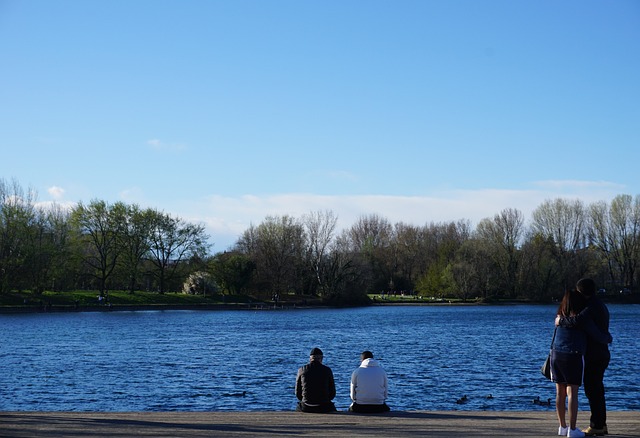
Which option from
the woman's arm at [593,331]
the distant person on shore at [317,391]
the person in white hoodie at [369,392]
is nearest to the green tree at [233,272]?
the distant person on shore at [317,391]

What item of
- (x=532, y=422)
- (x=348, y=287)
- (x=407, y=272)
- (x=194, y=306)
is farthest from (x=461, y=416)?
(x=407, y=272)

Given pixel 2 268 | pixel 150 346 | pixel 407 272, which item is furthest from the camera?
pixel 407 272

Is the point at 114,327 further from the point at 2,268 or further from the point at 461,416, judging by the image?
the point at 461,416

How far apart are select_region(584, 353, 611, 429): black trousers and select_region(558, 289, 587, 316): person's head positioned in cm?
68

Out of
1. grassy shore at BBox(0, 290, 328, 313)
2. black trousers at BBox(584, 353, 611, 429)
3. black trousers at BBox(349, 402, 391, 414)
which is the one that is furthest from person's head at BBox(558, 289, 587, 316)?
grassy shore at BBox(0, 290, 328, 313)

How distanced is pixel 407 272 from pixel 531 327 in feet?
241

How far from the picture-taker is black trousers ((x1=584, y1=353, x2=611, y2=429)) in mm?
10602

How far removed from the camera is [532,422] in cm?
1201

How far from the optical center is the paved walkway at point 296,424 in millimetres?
10969

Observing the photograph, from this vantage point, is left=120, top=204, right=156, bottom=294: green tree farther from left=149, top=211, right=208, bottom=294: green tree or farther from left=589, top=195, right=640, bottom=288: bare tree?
left=589, top=195, right=640, bottom=288: bare tree

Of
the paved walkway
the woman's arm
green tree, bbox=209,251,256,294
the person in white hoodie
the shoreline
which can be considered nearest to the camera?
the woman's arm

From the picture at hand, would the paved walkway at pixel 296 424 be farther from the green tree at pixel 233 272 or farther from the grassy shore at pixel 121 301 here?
the green tree at pixel 233 272

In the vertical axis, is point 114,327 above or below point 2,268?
below

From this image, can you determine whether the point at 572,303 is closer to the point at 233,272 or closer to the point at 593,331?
the point at 593,331
